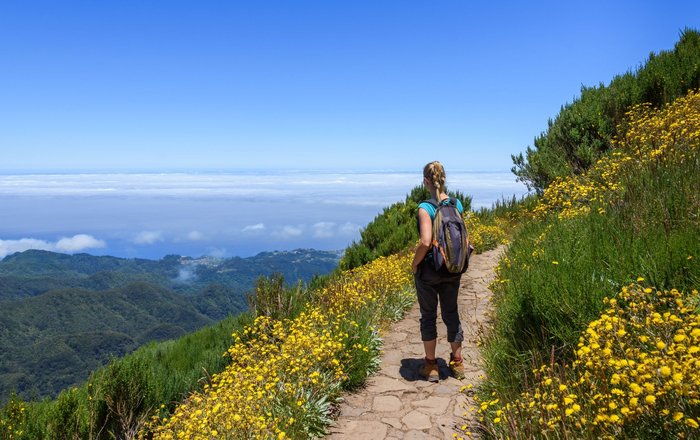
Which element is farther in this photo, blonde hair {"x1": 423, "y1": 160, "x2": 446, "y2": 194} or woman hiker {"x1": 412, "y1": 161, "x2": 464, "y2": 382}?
blonde hair {"x1": 423, "y1": 160, "x2": 446, "y2": 194}

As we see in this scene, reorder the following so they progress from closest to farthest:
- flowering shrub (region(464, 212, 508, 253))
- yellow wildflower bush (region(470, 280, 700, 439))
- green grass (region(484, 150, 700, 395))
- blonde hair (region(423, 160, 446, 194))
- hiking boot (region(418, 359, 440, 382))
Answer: yellow wildflower bush (region(470, 280, 700, 439)) < green grass (region(484, 150, 700, 395)) < blonde hair (region(423, 160, 446, 194)) < hiking boot (region(418, 359, 440, 382)) < flowering shrub (region(464, 212, 508, 253))

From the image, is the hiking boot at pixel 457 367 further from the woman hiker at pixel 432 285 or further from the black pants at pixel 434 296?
the black pants at pixel 434 296

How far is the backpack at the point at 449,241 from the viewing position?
15.5ft

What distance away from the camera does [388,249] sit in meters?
15.0

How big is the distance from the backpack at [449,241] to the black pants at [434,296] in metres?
0.20

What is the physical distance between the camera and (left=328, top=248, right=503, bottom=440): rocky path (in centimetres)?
463

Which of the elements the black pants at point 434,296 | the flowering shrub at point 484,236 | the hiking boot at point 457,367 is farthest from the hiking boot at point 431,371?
the flowering shrub at point 484,236

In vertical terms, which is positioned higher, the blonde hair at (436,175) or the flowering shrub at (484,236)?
the blonde hair at (436,175)

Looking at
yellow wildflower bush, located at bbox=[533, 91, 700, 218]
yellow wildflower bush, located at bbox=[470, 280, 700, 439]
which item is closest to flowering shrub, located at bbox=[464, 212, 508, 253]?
yellow wildflower bush, located at bbox=[533, 91, 700, 218]

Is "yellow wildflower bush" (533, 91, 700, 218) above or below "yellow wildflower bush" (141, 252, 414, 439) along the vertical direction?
above

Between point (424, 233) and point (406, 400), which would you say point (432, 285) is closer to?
point (424, 233)

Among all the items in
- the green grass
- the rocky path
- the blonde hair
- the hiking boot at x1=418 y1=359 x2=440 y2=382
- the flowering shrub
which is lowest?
the rocky path

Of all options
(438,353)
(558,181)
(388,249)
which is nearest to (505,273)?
(438,353)

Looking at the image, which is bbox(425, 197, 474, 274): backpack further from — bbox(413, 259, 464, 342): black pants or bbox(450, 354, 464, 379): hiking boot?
bbox(450, 354, 464, 379): hiking boot
